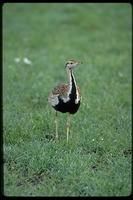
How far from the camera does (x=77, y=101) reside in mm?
4801

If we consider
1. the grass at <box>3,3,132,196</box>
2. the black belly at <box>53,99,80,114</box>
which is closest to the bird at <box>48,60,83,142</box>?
the black belly at <box>53,99,80,114</box>

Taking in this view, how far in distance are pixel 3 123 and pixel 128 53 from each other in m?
4.59

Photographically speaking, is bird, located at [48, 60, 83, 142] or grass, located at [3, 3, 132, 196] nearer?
grass, located at [3, 3, 132, 196]

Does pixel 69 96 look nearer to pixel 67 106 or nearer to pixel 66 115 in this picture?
pixel 67 106

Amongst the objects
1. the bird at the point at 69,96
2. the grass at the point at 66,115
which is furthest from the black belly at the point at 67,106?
the grass at the point at 66,115

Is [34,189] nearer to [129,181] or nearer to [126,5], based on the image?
[129,181]

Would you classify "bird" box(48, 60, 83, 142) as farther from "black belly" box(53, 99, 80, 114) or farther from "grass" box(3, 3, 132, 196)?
"grass" box(3, 3, 132, 196)

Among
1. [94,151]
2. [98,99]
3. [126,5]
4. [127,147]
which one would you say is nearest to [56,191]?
[94,151]

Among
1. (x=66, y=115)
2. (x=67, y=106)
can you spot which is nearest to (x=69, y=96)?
(x=67, y=106)

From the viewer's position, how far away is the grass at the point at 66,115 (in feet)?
13.6

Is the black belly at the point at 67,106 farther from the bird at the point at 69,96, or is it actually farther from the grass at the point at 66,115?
the grass at the point at 66,115

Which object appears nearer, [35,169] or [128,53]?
[35,169]

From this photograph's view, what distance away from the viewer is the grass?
13.6 feet

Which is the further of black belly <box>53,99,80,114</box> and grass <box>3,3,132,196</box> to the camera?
black belly <box>53,99,80,114</box>
